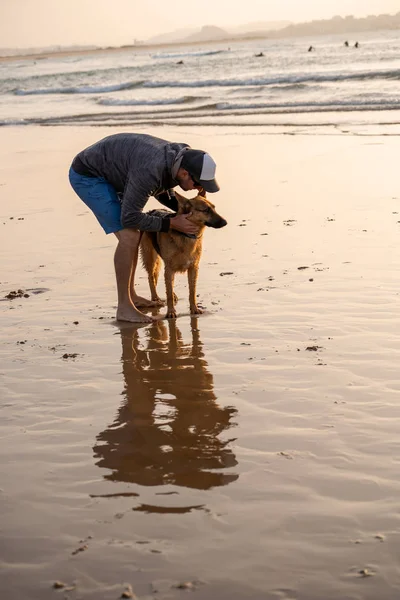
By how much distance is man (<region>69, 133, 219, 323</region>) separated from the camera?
5883 millimetres

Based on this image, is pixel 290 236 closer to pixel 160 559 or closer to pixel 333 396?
pixel 333 396

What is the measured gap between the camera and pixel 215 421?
4.44 metres

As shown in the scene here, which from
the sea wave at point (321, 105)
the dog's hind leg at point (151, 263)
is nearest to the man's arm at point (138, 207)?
the dog's hind leg at point (151, 263)

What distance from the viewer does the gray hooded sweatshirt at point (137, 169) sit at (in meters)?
5.95

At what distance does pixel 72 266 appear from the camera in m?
8.08

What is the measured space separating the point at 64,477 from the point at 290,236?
17.1 ft

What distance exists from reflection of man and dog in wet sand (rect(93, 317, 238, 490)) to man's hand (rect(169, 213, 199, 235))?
959mm

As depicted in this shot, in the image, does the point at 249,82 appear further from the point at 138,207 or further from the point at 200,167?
the point at 200,167

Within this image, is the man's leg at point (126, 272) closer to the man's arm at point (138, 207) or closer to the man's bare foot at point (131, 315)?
the man's bare foot at point (131, 315)

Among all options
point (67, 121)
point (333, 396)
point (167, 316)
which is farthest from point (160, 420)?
point (67, 121)

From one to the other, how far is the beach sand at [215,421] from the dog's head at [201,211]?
0.73 metres

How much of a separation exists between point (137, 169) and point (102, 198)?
61cm

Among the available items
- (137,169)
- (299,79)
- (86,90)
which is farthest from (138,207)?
(86,90)

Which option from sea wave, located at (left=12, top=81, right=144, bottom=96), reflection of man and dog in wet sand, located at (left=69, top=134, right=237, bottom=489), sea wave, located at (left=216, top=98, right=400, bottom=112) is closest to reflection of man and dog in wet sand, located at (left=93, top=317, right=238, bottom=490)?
reflection of man and dog in wet sand, located at (left=69, top=134, right=237, bottom=489)
